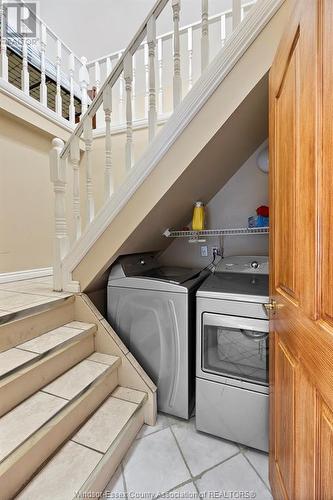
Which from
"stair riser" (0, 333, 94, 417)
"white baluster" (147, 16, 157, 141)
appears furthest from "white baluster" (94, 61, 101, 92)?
"stair riser" (0, 333, 94, 417)

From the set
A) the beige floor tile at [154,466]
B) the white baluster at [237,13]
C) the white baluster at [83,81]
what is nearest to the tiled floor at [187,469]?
the beige floor tile at [154,466]

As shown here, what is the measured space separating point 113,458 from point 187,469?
0.40m

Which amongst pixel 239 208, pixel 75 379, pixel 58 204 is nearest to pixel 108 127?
pixel 58 204

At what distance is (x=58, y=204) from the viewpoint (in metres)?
1.80

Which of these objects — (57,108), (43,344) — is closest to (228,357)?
(43,344)

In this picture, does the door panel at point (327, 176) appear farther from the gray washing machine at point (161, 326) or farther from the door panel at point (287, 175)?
the gray washing machine at point (161, 326)

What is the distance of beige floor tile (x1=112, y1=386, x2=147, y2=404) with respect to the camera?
155 centimetres

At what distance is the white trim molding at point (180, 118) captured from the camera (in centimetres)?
123

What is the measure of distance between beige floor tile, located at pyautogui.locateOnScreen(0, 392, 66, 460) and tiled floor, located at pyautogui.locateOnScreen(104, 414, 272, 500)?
47 centimetres

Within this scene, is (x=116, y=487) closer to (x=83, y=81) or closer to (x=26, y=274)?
(x=26, y=274)

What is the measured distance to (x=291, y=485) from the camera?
2.64 feet

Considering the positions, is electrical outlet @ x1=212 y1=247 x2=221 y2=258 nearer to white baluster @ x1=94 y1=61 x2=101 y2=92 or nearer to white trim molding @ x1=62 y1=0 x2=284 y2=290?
white trim molding @ x1=62 y1=0 x2=284 y2=290

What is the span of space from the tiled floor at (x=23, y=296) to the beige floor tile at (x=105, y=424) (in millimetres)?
761

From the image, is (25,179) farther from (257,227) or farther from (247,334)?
(247,334)
